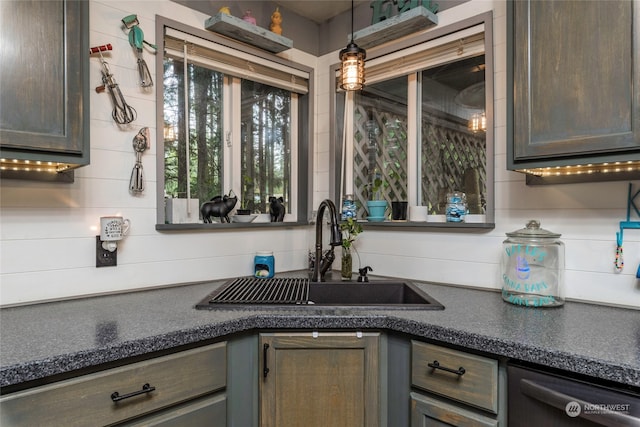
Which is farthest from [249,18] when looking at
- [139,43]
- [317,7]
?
[139,43]

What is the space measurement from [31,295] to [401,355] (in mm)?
1344

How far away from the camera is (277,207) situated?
7.61ft

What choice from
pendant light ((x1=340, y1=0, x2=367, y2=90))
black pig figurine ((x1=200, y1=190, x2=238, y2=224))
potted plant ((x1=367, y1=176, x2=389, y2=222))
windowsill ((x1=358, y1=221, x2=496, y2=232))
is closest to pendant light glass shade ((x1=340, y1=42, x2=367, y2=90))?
pendant light ((x1=340, y1=0, x2=367, y2=90))

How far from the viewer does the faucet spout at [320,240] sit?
1898 millimetres

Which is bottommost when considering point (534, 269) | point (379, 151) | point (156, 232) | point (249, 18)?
point (534, 269)

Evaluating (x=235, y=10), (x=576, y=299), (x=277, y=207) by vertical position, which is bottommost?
(x=576, y=299)

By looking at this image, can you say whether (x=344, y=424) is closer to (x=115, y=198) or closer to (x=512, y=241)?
(x=512, y=241)

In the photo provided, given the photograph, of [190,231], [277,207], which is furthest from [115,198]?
[277,207]

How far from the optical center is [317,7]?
2.37m

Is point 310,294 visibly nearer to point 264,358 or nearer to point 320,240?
point 320,240

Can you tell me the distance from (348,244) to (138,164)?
1.08 m

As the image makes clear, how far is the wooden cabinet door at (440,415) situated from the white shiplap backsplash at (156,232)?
69cm

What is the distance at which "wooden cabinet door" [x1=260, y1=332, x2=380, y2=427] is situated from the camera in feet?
4.63

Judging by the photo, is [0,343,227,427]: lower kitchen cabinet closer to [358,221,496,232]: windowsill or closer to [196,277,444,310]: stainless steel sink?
[196,277,444,310]: stainless steel sink
